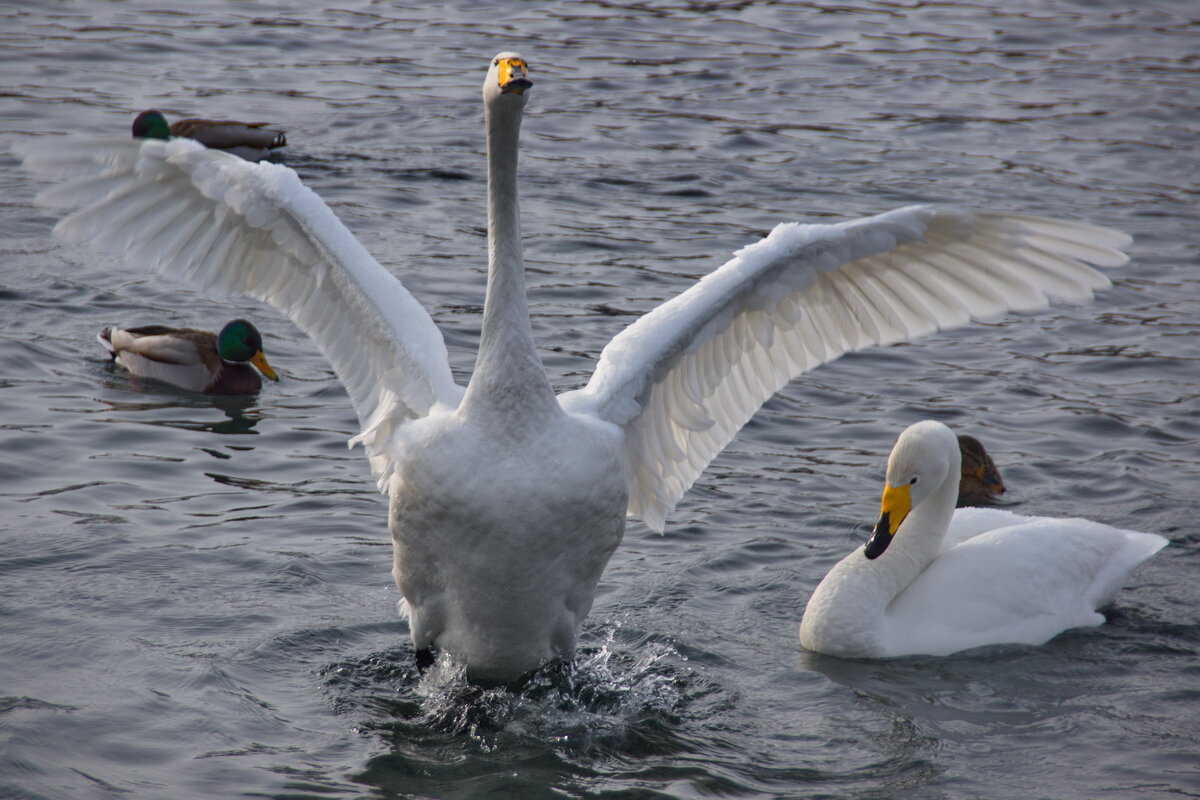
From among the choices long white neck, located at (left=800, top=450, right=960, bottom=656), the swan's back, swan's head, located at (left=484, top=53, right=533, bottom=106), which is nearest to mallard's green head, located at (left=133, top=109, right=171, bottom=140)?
swan's head, located at (left=484, top=53, right=533, bottom=106)

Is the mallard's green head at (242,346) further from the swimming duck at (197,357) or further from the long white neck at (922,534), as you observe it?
the long white neck at (922,534)

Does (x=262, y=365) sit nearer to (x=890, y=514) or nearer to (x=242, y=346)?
(x=242, y=346)

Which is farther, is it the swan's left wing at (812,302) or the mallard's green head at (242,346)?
the mallard's green head at (242,346)

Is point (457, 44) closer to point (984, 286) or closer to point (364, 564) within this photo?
point (364, 564)

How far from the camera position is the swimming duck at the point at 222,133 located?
13.7 metres

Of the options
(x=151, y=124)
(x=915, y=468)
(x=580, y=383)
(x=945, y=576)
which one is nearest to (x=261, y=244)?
(x=915, y=468)

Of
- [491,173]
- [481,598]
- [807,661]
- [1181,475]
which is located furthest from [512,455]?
[1181,475]

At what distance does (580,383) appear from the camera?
9.97m

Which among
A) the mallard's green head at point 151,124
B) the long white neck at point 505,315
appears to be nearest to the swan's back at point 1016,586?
the long white neck at point 505,315

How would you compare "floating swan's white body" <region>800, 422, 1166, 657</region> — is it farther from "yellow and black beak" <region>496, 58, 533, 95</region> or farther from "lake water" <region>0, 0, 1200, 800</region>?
"yellow and black beak" <region>496, 58, 533, 95</region>

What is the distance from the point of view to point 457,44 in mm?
18641

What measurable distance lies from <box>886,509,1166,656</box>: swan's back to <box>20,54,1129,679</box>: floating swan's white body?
4.50 ft

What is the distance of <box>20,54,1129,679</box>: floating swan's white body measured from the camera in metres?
5.88

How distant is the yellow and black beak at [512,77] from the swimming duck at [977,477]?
166 inches
